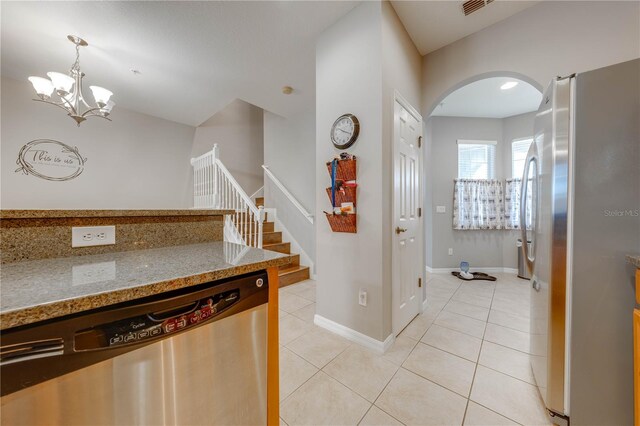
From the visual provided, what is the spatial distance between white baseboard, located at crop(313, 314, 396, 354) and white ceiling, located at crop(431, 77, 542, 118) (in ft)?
10.5

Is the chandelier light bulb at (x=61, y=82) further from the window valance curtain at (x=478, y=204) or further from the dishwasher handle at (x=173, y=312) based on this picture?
the window valance curtain at (x=478, y=204)

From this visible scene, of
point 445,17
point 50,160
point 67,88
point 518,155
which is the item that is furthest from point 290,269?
point 518,155

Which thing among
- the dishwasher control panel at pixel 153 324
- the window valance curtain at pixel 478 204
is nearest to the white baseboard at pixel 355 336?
the dishwasher control panel at pixel 153 324

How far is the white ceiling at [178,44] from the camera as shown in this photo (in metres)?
1.92

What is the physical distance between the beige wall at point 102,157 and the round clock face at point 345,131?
374 centimetres

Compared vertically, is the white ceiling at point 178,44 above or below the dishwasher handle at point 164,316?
above

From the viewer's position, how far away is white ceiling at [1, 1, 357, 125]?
1.92m

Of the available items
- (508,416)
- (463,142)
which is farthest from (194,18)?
(463,142)

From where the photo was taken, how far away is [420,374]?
5.04ft

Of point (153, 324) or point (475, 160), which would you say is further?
point (475, 160)

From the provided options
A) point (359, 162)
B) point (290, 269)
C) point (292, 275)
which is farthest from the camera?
point (290, 269)

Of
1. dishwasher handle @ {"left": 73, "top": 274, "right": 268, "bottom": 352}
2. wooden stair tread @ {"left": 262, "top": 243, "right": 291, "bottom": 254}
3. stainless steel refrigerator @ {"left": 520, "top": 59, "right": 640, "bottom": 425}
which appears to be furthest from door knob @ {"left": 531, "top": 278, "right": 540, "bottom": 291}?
wooden stair tread @ {"left": 262, "top": 243, "right": 291, "bottom": 254}

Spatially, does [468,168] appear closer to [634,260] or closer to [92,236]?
[634,260]

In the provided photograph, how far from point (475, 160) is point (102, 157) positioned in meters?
6.20
